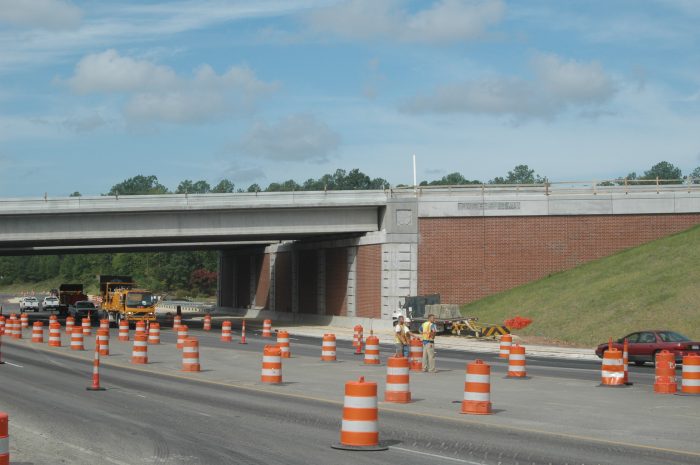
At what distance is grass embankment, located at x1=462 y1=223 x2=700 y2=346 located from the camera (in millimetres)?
47875

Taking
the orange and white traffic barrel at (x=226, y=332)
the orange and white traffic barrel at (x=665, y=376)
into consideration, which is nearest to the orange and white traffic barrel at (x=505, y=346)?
the orange and white traffic barrel at (x=665, y=376)

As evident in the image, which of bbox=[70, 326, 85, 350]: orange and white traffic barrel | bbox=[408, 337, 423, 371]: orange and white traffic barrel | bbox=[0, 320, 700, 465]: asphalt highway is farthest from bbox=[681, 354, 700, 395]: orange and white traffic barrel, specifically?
bbox=[70, 326, 85, 350]: orange and white traffic barrel

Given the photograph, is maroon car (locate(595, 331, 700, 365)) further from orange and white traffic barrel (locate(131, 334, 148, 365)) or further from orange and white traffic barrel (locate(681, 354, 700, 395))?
orange and white traffic barrel (locate(131, 334, 148, 365))

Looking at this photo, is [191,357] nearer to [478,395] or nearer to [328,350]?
[328,350]

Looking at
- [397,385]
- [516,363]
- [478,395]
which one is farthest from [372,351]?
[478,395]

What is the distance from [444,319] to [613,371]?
28.6 metres

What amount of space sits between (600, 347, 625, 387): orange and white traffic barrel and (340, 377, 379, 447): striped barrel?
13227mm

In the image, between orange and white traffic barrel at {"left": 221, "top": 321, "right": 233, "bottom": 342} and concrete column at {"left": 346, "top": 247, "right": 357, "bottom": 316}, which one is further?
concrete column at {"left": 346, "top": 247, "right": 357, "bottom": 316}

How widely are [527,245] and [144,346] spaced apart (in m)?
33.6

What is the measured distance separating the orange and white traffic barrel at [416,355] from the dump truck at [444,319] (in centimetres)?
1920

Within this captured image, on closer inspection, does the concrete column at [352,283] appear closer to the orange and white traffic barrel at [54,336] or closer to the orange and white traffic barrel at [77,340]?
the orange and white traffic barrel at [54,336]

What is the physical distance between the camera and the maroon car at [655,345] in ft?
116

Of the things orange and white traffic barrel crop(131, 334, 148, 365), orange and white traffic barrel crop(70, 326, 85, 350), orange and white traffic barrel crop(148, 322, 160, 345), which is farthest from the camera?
orange and white traffic barrel crop(148, 322, 160, 345)

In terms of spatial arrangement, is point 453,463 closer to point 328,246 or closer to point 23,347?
point 23,347
